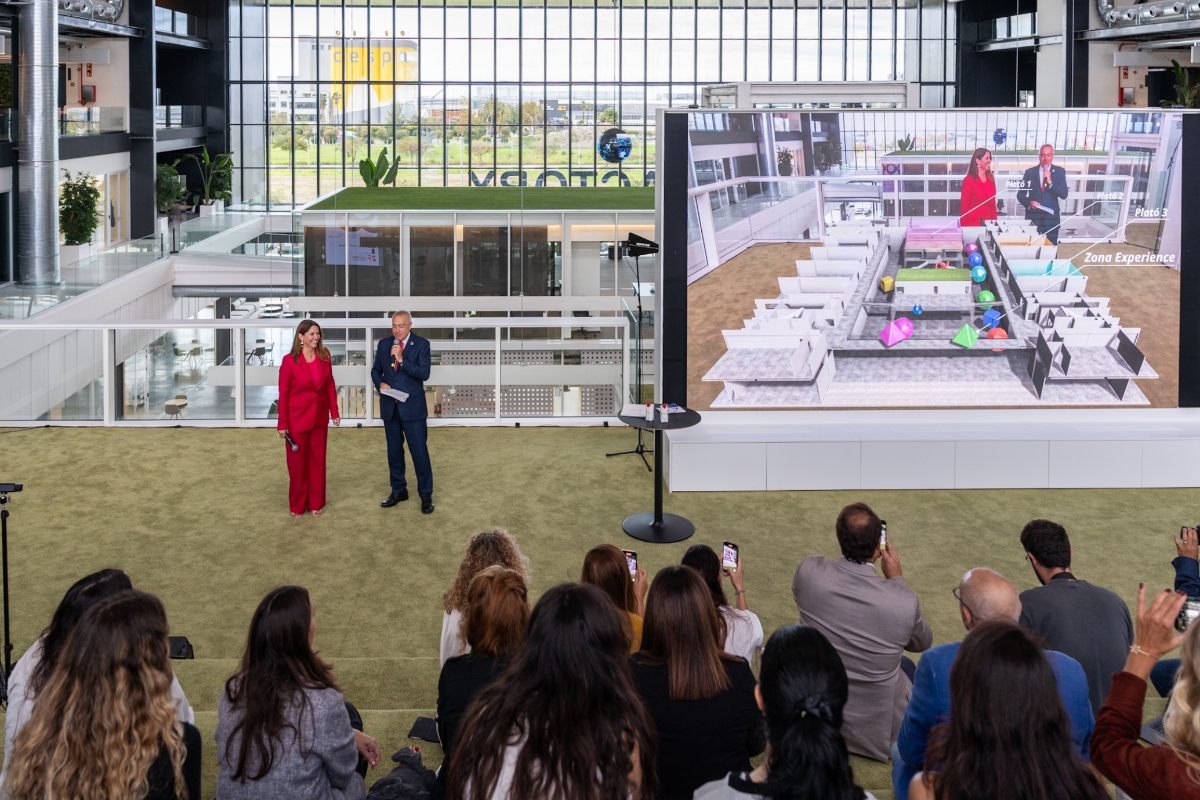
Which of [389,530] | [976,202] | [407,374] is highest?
[976,202]

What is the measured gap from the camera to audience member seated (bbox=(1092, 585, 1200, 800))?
1987 millimetres

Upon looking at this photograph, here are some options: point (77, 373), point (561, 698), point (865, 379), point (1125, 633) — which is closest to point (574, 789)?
point (561, 698)

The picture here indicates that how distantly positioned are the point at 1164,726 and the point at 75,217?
23617 millimetres

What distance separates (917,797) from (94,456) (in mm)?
6831

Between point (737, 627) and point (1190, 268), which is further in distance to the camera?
point (1190, 268)

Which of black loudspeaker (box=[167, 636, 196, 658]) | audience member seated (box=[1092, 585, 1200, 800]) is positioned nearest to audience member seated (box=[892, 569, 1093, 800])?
audience member seated (box=[1092, 585, 1200, 800])

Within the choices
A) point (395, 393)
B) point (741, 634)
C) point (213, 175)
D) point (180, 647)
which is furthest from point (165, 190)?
point (741, 634)

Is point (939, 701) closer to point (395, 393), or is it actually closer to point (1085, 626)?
point (1085, 626)

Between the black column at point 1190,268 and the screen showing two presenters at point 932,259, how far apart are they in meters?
0.05

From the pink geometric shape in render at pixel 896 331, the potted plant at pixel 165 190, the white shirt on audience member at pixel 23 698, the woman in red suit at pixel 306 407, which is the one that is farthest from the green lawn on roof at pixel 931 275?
the potted plant at pixel 165 190

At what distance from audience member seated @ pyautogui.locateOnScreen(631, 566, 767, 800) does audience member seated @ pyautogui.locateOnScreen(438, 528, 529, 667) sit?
0.77m

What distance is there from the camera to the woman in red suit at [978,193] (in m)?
7.08

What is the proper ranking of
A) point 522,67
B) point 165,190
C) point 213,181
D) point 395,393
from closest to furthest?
point 395,393 → point 165,190 → point 522,67 → point 213,181

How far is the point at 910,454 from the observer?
283 inches
